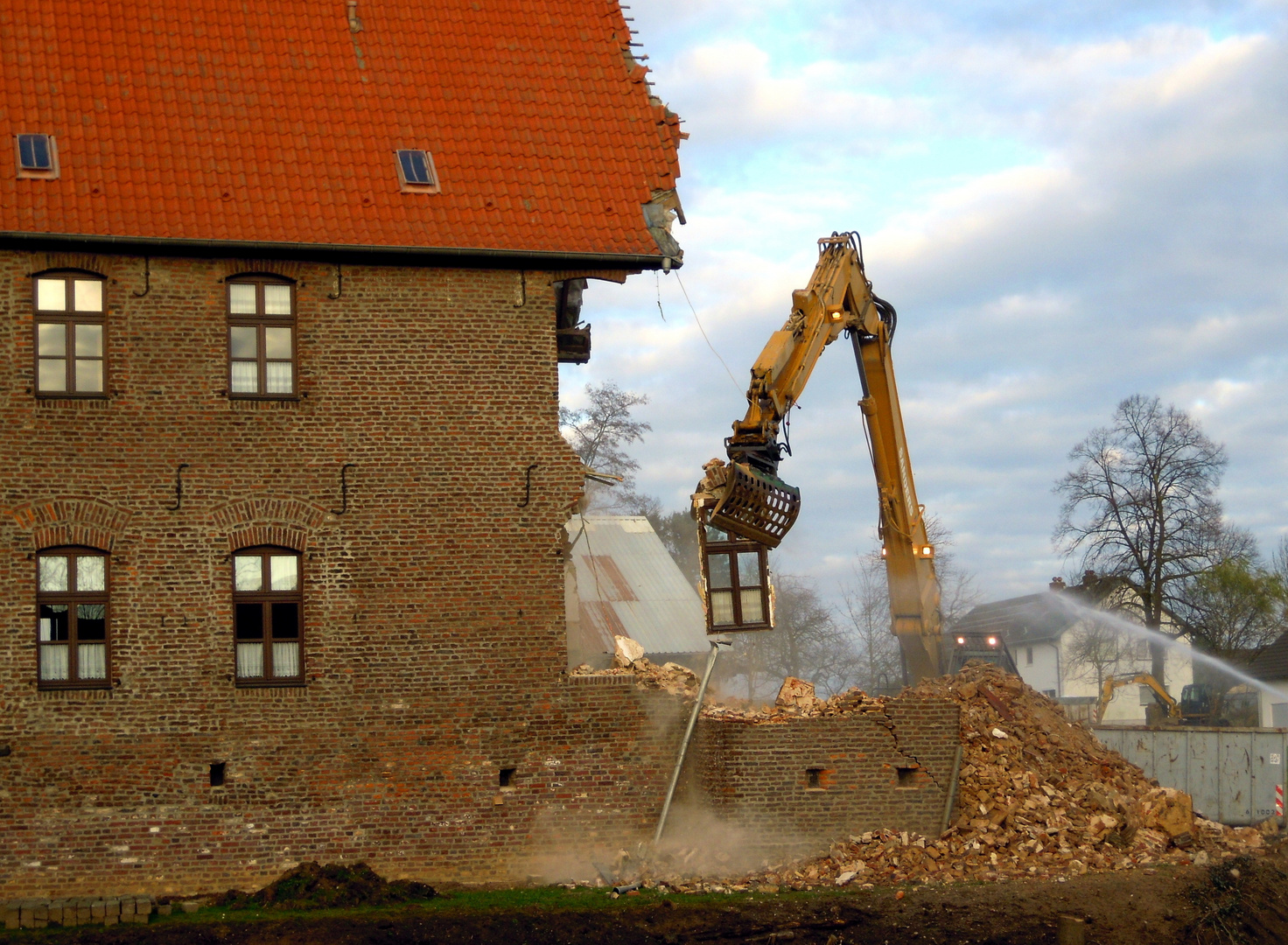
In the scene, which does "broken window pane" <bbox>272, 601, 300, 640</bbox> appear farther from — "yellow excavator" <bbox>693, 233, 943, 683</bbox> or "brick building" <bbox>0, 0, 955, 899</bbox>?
"yellow excavator" <bbox>693, 233, 943, 683</bbox>

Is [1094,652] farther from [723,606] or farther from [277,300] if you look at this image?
[277,300]

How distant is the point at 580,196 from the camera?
1838cm

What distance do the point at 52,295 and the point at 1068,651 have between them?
48.5m

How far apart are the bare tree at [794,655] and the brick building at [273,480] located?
3396 cm

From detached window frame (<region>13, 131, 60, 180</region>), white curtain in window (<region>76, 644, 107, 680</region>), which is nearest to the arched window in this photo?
detached window frame (<region>13, 131, 60, 180</region>)

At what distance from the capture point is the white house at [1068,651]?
53.0m

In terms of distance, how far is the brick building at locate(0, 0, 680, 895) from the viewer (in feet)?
52.9

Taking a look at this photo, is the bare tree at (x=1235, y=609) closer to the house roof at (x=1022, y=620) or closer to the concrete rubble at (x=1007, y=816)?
the house roof at (x=1022, y=620)

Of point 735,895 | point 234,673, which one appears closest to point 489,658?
point 234,673

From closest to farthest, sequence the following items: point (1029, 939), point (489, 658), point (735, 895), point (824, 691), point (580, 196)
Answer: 1. point (1029, 939)
2. point (735, 895)
3. point (489, 658)
4. point (580, 196)
5. point (824, 691)

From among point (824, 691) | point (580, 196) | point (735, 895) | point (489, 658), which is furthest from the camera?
point (824, 691)

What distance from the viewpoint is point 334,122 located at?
60.3 feet

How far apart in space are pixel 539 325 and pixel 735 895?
7242 mm

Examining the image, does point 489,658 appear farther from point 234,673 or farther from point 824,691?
point 824,691
